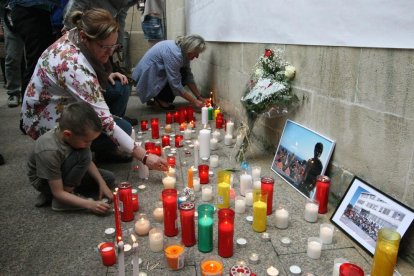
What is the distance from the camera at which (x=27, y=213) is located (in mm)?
2041

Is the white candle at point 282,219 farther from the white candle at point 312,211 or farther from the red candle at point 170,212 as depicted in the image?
the red candle at point 170,212

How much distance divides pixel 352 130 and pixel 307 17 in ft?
2.57

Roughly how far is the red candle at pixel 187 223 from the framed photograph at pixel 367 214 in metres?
0.80

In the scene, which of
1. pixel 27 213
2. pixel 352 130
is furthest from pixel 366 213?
pixel 27 213

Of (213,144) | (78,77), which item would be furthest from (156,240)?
(213,144)

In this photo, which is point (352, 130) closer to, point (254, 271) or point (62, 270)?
point (254, 271)

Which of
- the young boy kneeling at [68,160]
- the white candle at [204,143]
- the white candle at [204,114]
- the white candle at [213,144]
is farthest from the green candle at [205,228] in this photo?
the white candle at [204,114]

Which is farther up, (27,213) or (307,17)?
(307,17)

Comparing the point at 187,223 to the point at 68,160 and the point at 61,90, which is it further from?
the point at 61,90

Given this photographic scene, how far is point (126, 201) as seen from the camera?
6.15 feet

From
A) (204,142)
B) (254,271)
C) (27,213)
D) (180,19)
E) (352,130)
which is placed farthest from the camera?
(180,19)

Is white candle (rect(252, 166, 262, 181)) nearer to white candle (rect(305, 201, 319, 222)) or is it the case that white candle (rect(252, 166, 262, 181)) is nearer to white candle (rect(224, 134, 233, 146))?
white candle (rect(305, 201, 319, 222))

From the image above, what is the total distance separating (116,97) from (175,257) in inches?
83.9

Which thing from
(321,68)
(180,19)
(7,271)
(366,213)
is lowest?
(7,271)
